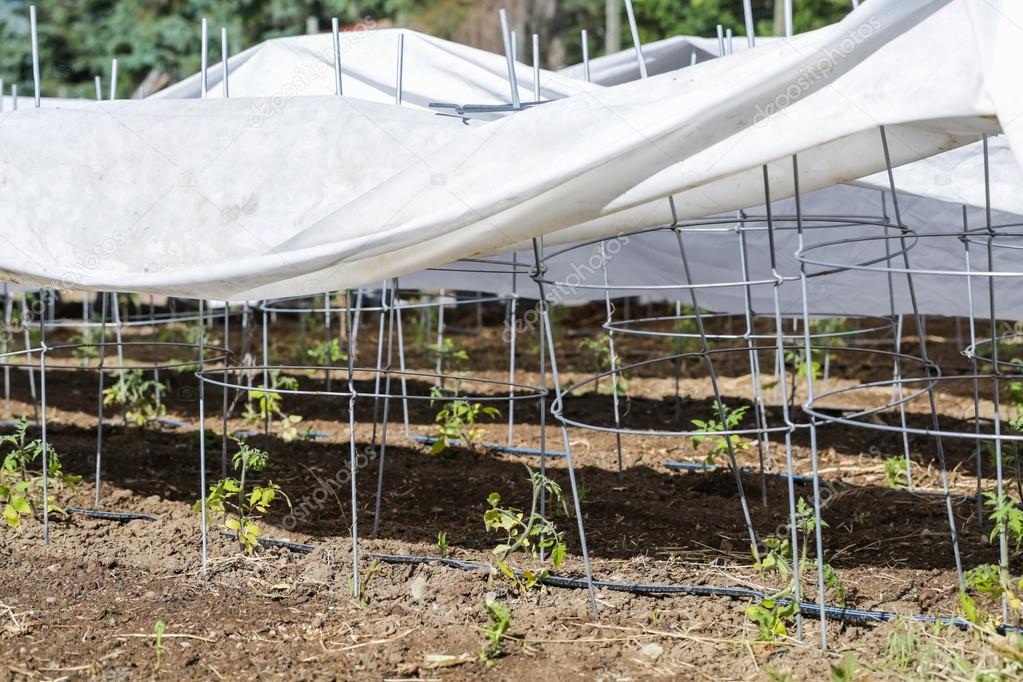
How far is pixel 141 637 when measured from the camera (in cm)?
309

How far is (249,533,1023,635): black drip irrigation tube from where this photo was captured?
2980 millimetres

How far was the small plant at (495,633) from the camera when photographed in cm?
288

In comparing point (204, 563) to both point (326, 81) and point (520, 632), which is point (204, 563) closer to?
point (520, 632)

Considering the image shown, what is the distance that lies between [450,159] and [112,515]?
238 centimetres

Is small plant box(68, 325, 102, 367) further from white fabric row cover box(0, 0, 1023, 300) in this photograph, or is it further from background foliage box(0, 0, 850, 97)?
background foliage box(0, 0, 850, 97)

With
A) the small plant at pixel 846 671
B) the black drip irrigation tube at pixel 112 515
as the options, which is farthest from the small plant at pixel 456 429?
the small plant at pixel 846 671

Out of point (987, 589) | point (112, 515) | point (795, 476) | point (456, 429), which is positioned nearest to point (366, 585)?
point (112, 515)

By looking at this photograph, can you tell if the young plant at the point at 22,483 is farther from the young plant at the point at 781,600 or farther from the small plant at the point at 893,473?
the small plant at the point at 893,473

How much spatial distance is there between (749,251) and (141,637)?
12.4ft

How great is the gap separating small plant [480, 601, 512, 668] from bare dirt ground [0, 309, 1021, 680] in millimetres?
22

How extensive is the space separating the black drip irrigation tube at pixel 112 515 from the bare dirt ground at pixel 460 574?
0.13ft

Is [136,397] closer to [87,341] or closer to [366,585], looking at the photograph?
[87,341]

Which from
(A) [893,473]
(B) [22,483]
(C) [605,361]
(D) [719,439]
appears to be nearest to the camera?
(B) [22,483]

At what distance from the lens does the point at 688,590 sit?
3277mm
